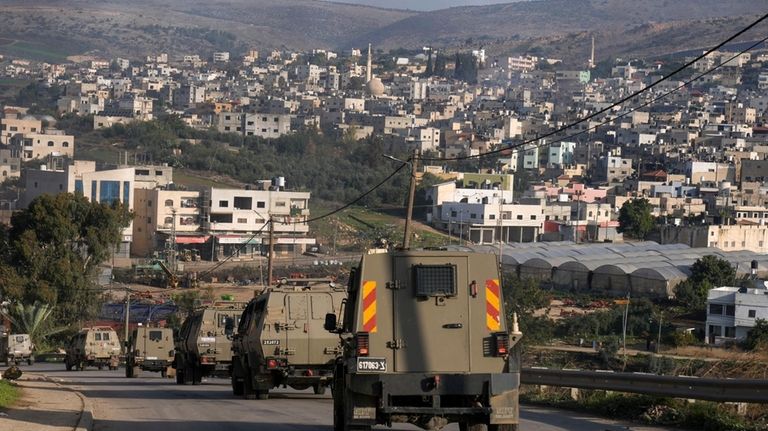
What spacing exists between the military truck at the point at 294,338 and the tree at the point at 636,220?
295 ft

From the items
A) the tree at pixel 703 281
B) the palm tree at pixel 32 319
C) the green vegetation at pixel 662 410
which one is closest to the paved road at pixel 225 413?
the green vegetation at pixel 662 410

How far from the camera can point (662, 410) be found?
20.1m

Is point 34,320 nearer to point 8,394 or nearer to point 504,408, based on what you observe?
point 8,394

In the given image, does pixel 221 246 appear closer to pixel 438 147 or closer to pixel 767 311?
pixel 767 311

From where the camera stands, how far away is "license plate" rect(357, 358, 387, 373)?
16.4m

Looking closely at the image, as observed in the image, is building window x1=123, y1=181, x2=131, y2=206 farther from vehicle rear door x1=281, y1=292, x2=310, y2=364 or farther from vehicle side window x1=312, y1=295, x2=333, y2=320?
vehicle rear door x1=281, y1=292, x2=310, y2=364

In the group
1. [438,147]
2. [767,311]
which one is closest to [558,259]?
[767,311]

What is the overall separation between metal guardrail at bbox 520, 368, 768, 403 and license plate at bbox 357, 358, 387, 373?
3997 mm

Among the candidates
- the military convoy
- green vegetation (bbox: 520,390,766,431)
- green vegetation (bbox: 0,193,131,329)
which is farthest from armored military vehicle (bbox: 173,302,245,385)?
green vegetation (bbox: 0,193,131,329)

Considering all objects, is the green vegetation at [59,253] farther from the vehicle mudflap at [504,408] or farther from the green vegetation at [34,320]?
the vehicle mudflap at [504,408]

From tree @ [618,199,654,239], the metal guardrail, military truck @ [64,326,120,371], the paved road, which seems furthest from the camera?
tree @ [618,199,654,239]

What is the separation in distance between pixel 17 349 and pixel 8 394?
2813 cm

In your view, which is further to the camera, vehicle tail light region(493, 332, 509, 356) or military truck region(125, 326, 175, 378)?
military truck region(125, 326, 175, 378)

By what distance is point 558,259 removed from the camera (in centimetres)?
8394
